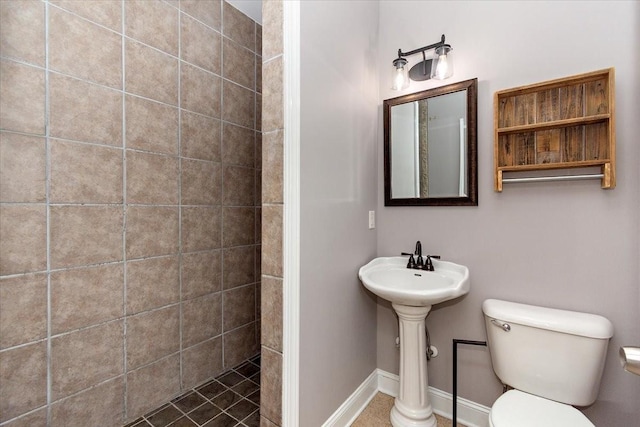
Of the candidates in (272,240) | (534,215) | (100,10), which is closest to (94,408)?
(272,240)

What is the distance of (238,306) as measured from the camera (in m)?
2.20

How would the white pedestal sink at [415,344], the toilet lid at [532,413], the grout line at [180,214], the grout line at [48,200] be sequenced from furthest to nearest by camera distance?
the grout line at [180,214] < the white pedestal sink at [415,344] < the grout line at [48,200] < the toilet lid at [532,413]

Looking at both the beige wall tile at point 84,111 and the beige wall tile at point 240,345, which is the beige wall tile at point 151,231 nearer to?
the beige wall tile at point 84,111

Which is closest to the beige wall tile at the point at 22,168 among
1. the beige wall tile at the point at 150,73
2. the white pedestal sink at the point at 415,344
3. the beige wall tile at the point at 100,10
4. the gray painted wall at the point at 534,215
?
the beige wall tile at the point at 150,73

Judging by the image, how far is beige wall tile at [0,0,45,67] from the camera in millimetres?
1194

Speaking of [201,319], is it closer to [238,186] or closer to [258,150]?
[238,186]

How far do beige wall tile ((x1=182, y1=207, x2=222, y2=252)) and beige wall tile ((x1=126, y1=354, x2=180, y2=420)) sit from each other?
2.29ft

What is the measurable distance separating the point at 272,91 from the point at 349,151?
55 cm

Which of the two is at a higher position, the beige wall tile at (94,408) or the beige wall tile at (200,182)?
the beige wall tile at (200,182)

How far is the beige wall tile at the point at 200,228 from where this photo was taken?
185 centimetres

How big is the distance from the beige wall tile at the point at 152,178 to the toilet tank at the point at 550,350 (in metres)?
1.88

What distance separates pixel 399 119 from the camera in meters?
1.83

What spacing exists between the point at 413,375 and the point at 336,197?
1059 millimetres

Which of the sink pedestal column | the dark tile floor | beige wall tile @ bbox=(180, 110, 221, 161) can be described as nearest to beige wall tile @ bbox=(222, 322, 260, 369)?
the dark tile floor
